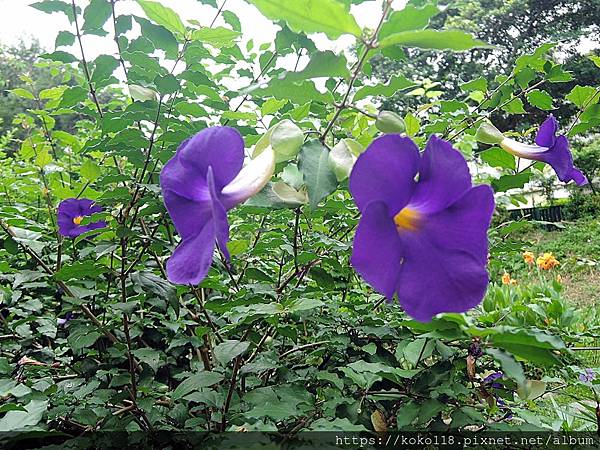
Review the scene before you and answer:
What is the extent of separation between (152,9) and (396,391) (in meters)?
0.82

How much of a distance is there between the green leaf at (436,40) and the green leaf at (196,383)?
28.3 inches

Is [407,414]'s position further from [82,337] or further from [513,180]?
[82,337]

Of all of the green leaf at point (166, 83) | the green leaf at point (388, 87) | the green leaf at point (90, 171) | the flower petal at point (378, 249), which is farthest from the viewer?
the green leaf at point (90, 171)

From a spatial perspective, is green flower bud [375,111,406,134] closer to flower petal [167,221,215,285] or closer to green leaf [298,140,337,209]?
green leaf [298,140,337,209]

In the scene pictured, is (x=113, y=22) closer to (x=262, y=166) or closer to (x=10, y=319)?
(x=262, y=166)

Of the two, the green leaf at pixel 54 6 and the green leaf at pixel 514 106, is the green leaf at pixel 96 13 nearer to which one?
the green leaf at pixel 54 6

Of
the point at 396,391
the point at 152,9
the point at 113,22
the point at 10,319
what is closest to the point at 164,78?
the point at 152,9

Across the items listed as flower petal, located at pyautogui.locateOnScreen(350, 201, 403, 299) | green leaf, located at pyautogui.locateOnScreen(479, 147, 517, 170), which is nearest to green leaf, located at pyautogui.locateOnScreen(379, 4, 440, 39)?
flower petal, located at pyautogui.locateOnScreen(350, 201, 403, 299)

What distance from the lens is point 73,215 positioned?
1354 mm

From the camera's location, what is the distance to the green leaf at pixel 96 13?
3.41 ft

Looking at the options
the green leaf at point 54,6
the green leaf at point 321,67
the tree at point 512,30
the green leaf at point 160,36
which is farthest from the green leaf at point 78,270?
the tree at point 512,30

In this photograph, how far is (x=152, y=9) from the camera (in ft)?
2.79

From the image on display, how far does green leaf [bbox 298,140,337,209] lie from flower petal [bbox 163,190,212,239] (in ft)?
0.34

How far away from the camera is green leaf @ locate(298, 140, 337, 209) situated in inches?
18.9
